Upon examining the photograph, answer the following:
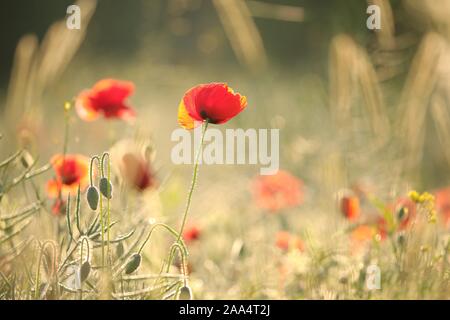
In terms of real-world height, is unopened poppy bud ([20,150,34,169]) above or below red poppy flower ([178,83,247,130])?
below

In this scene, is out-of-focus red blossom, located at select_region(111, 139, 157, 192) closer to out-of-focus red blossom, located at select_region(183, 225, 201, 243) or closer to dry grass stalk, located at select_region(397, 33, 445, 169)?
out-of-focus red blossom, located at select_region(183, 225, 201, 243)

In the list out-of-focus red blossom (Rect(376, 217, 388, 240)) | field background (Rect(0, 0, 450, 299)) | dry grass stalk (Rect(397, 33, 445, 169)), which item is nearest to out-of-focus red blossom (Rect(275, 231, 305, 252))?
field background (Rect(0, 0, 450, 299))

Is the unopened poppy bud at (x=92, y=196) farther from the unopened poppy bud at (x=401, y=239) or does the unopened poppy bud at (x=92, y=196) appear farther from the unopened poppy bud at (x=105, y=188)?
the unopened poppy bud at (x=401, y=239)

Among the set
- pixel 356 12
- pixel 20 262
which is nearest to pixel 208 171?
pixel 356 12

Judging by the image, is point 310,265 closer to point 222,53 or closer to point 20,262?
point 20,262

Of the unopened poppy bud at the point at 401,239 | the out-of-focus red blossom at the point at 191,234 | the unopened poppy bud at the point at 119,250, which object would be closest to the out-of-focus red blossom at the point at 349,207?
the unopened poppy bud at the point at 401,239

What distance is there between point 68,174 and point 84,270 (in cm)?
23

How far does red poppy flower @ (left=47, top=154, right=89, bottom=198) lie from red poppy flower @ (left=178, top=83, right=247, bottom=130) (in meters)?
0.23

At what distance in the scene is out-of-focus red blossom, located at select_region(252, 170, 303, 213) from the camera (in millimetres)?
1535

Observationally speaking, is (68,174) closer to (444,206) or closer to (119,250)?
(119,250)

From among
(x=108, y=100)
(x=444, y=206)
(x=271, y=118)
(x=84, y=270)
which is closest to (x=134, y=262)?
(x=84, y=270)

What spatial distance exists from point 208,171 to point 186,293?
977mm

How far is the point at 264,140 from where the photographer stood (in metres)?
1.29

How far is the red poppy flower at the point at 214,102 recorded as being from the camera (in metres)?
1.03
